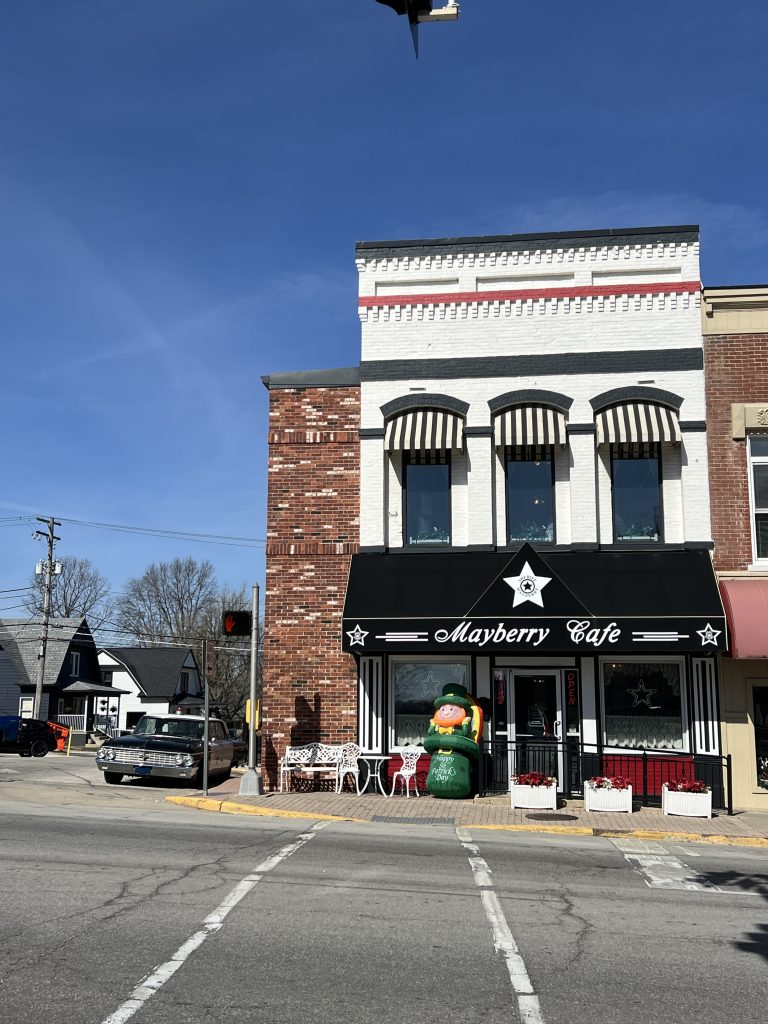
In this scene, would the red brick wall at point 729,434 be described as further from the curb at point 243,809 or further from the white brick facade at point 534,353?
the curb at point 243,809

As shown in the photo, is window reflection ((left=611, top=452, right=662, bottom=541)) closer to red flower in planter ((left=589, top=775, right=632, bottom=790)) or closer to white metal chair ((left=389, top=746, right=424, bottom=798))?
red flower in planter ((left=589, top=775, right=632, bottom=790))

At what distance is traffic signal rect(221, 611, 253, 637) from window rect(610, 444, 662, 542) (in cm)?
687

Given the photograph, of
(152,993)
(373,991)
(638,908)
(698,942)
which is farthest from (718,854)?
(152,993)

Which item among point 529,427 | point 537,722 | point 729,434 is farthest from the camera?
point 529,427

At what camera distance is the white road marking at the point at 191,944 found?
5.51 metres

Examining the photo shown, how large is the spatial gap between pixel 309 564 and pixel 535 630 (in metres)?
4.53

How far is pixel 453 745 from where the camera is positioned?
53.7ft

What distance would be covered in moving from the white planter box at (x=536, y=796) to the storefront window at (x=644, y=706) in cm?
197

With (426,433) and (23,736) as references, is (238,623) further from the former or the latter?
(23,736)

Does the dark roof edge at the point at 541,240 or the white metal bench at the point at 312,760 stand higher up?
the dark roof edge at the point at 541,240

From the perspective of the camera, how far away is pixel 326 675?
1798cm

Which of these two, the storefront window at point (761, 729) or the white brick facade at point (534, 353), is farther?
the white brick facade at point (534, 353)

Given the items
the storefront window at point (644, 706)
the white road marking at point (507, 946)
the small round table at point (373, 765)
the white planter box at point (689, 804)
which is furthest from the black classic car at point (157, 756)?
the white road marking at point (507, 946)

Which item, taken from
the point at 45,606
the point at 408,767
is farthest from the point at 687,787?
the point at 45,606
